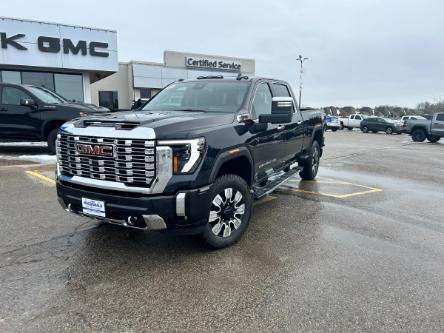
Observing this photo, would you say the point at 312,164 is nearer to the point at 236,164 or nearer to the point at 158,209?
the point at 236,164

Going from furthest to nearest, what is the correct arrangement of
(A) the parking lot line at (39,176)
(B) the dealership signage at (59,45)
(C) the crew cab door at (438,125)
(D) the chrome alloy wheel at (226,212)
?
(C) the crew cab door at (438,125)
(B) the dealership signage at (59,45)
(A) the parking lot line at (39,176)
(D) the chrome alloy wheel at (226,212)

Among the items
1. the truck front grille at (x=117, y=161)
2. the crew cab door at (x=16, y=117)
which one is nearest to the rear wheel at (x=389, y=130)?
the crew cab door at (x=16, y=117)

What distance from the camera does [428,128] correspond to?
72.7 ft

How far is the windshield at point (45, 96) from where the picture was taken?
985 centimetres

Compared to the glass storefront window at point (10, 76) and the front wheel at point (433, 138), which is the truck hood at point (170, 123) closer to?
the glass storefront window at point (10, 76)

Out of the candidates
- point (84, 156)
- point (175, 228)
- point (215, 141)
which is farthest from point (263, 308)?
point (84, 156)

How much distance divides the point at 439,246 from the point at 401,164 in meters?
7.89

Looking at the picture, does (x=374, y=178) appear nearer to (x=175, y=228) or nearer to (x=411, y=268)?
(x=411, y=268)

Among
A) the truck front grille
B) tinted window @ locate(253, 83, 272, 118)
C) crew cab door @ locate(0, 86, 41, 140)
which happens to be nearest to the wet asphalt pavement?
the truck front grille

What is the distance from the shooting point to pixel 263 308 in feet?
9.67

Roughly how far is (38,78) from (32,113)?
10539 millimetres

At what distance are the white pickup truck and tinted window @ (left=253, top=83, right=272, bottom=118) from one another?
115ft

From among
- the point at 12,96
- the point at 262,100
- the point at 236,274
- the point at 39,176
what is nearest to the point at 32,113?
the point at 12,96

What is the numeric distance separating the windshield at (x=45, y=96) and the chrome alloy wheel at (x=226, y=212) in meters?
7.78
